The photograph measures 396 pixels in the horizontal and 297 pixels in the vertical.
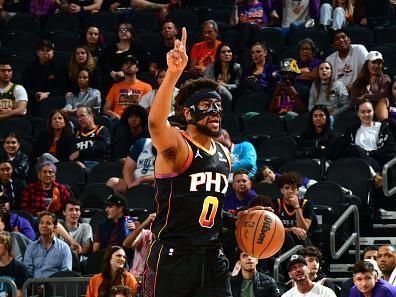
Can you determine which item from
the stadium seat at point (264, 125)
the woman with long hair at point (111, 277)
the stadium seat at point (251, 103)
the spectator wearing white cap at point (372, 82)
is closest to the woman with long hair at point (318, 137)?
the stadium seat at point (264, 125)

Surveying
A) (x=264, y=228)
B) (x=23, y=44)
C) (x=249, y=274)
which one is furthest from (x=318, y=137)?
(x=264, y=228)

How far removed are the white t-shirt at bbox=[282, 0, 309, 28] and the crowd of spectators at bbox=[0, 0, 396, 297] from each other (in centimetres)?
2

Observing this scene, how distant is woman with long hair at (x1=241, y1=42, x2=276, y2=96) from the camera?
54.5 feet

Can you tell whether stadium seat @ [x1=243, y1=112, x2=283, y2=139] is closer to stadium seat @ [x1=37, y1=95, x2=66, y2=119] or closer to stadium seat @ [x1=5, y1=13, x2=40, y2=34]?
stadium seat @ [x1=37, y1=95, x2=66, y2=119]

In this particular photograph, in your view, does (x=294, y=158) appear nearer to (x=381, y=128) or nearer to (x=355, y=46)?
(x=381, y=128)

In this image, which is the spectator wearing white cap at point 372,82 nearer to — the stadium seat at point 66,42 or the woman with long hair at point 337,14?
the woman with long hair at point 337,14

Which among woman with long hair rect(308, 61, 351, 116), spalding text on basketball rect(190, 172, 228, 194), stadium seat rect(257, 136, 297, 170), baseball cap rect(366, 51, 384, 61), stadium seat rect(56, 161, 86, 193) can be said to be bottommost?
stadium seat rect(56, 161, 86, 193)

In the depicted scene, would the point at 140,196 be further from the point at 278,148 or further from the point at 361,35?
the point at 361,35

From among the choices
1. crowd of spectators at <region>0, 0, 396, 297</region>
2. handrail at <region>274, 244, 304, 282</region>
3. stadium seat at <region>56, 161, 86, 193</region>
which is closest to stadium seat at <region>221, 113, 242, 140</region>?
crowd of spectators at <region>0, 0, 396, 297</region>

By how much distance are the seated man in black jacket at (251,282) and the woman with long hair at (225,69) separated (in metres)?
5.15

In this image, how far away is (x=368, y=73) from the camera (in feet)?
52.6

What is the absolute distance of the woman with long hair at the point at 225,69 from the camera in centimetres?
1672

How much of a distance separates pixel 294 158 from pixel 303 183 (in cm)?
84

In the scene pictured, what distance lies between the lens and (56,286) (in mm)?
12383
